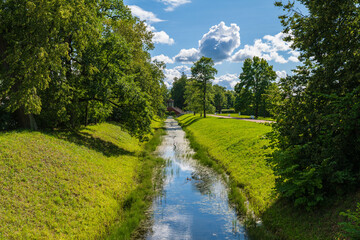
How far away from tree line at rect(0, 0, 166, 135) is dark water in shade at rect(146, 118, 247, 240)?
753cm

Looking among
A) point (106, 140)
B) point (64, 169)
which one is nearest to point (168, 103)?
point (106, 140)

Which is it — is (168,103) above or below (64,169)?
above

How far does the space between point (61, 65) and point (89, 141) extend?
662 cm

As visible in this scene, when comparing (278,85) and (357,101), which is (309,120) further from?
(278,85)

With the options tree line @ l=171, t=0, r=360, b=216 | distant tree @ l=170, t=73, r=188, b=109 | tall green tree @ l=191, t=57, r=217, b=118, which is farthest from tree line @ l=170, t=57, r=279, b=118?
distant tree @ l=170, t=73, r=188, b=109

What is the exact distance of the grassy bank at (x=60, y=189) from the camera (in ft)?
26.9

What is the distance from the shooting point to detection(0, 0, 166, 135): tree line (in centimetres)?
1262

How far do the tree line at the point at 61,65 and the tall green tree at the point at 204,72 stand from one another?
128 feet

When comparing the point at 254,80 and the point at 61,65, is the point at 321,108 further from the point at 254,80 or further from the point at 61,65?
the point at 254,80

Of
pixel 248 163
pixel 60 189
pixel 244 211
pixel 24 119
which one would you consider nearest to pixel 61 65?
pixel 24 119

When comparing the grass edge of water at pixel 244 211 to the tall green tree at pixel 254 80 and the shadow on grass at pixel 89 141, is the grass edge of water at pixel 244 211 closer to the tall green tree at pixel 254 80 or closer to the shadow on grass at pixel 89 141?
the shadow on grass at pixel 89 141

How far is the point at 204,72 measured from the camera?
61.1 metres

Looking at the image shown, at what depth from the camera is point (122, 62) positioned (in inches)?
798

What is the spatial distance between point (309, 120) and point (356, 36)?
3.56 m
